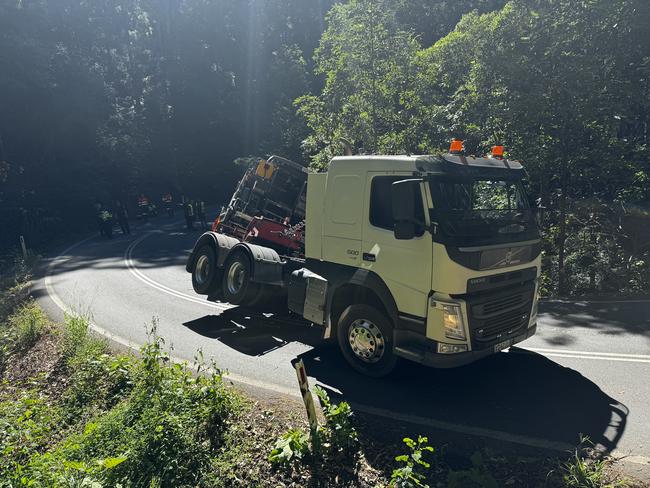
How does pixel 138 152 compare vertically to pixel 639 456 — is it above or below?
above

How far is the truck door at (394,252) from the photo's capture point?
500 centimetres

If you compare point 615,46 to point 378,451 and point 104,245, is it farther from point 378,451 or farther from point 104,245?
point 104,245

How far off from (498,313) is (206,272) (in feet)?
19.2

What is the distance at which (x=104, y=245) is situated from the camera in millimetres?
20219

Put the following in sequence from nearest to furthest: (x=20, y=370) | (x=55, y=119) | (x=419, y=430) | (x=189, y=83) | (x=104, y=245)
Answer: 1. (x=419, y=430)
2. (x=20, y=370)
3. (x=104, y=245)
4. (x=55, y=119)
5. (x=189, y=83)

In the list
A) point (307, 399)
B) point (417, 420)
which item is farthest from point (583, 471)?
point (307, 399)

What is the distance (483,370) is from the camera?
5797 millimetres

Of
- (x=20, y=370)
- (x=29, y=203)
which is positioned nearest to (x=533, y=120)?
(x=20, y=370)

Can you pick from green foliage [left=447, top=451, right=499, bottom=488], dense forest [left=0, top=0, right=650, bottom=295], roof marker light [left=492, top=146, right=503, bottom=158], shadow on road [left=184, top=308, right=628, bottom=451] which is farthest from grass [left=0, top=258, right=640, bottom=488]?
dense forest [left=0, top=0, right=650, bottom=295]

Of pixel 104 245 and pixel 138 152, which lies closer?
pixel 104 245

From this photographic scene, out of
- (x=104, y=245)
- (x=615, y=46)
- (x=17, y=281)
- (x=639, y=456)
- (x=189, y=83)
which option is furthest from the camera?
(x=189, y=83)

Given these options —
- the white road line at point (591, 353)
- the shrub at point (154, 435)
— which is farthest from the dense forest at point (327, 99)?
the shrub at point (154, 435)

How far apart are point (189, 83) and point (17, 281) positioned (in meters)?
Answer: 33.3

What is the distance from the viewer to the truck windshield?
493 cm
